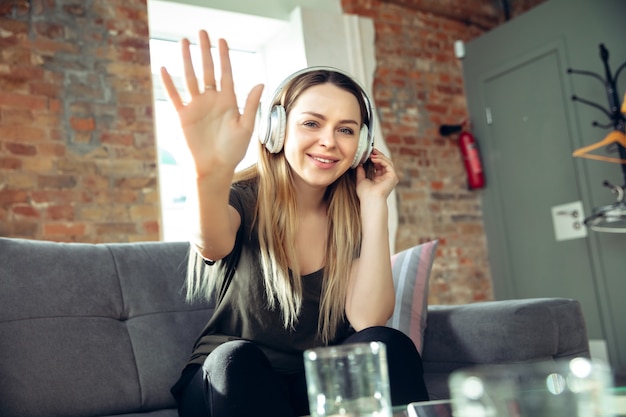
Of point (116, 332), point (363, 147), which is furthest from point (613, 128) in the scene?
Result: point (116, 332)

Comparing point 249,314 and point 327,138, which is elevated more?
point 327,138

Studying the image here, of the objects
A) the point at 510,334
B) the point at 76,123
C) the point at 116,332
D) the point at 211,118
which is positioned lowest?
the point at 510,334

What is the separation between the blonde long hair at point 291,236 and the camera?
1.49 metres

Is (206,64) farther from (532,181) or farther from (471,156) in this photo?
(471,156)

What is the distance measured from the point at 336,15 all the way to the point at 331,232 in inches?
109

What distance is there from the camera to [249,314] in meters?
1.47

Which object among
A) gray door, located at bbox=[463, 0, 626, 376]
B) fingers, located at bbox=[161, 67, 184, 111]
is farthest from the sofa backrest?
gray door, located at bbox=[463, 0, 626, 376]

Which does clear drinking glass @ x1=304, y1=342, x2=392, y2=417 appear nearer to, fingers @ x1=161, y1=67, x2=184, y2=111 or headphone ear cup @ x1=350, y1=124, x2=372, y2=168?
fingers @ x1=161, y1=67, x2=184, y2=111

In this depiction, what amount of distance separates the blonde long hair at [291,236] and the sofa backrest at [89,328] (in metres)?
0.26

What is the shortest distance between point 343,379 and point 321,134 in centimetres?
95

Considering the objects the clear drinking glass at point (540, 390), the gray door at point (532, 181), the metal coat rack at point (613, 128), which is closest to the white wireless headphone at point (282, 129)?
the clear drinking glass at point (540, 390)

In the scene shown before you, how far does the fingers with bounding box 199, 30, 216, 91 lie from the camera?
1.12 m

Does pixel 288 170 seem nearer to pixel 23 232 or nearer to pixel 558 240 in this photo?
pixel 23 232

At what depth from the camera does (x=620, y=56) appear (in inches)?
147
